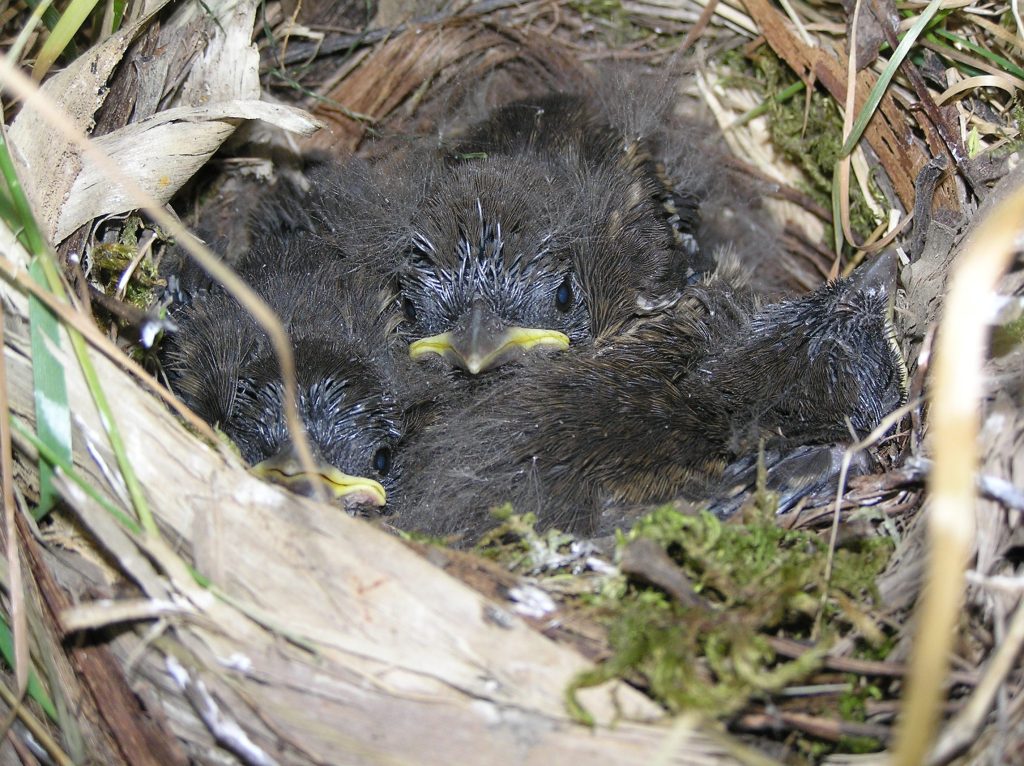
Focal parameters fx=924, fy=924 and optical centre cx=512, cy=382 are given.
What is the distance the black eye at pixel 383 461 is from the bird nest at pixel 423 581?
1.16 feet

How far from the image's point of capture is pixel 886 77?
1.81 m

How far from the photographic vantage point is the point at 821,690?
3.51ft

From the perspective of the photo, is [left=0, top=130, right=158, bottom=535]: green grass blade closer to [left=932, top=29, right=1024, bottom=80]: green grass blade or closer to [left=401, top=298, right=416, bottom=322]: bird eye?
[left=401, top=298, right=416, bottom=322]: bird eye

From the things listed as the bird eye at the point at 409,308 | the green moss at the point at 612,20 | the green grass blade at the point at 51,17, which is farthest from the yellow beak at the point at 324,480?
the green moss at the point at 612,20

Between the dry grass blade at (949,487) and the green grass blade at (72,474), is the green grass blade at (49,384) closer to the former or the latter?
the green grass blade at (72,474)

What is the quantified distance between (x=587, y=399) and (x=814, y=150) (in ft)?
3.32

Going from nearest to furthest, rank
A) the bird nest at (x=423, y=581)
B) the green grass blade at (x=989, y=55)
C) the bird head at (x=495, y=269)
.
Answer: the bird nest at (x=423, y=581) < the green grass blade at (x=989, y=55) < the bird head at (x=495, y=269)

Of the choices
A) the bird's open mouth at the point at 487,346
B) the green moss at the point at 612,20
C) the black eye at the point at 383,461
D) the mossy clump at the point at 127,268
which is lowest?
the black eye at the point at 383,461

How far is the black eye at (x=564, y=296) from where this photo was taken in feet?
6.13

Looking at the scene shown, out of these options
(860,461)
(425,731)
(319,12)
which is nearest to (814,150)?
(860,461)

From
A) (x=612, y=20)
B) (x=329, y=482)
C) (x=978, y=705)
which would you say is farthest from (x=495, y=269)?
(x=978, y=705)

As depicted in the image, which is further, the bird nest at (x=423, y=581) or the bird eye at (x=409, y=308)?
the bird eye at (x=409, y=308)

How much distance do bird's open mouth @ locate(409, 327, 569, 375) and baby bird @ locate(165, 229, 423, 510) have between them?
0.07m

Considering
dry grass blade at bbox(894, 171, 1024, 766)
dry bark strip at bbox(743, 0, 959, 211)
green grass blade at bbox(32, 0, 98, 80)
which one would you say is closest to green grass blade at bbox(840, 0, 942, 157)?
dry bark strip at bbox(743, 0, 959, 211)
